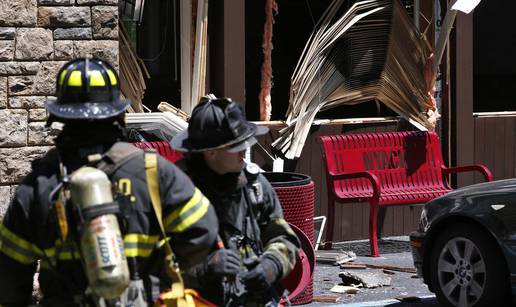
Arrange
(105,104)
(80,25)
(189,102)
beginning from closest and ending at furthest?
(105,104)
(80,25)
(189,102)

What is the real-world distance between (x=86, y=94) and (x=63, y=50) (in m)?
4.84

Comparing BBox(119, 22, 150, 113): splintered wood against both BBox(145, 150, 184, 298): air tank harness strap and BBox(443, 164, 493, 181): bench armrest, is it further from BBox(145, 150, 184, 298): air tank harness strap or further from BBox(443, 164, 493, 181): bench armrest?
BBox(145, 150, 184, 298): air tank harness strap

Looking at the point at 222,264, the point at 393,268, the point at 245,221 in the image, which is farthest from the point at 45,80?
the point at 222,264

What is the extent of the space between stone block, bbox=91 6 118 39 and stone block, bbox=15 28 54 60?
375 millimetres

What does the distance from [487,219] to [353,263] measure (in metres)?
2.48

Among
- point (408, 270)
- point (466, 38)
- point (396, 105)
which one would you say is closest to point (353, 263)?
point (408, 270)

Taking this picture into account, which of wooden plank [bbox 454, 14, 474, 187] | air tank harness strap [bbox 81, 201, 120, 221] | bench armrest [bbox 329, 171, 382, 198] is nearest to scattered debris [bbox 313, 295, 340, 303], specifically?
bench armrest [bbox 329, 171, 382, 198]

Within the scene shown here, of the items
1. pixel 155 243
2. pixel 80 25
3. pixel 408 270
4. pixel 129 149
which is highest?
pixel 80 25

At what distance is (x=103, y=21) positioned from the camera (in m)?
8.19

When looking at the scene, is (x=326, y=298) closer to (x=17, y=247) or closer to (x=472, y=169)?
(x=472, y=169)

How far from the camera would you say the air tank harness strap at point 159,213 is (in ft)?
11.1

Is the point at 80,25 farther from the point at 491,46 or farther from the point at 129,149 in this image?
the point at 491,46

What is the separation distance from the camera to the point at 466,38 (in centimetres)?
1138

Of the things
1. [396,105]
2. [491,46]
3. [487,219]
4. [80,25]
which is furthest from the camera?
[491,46]
